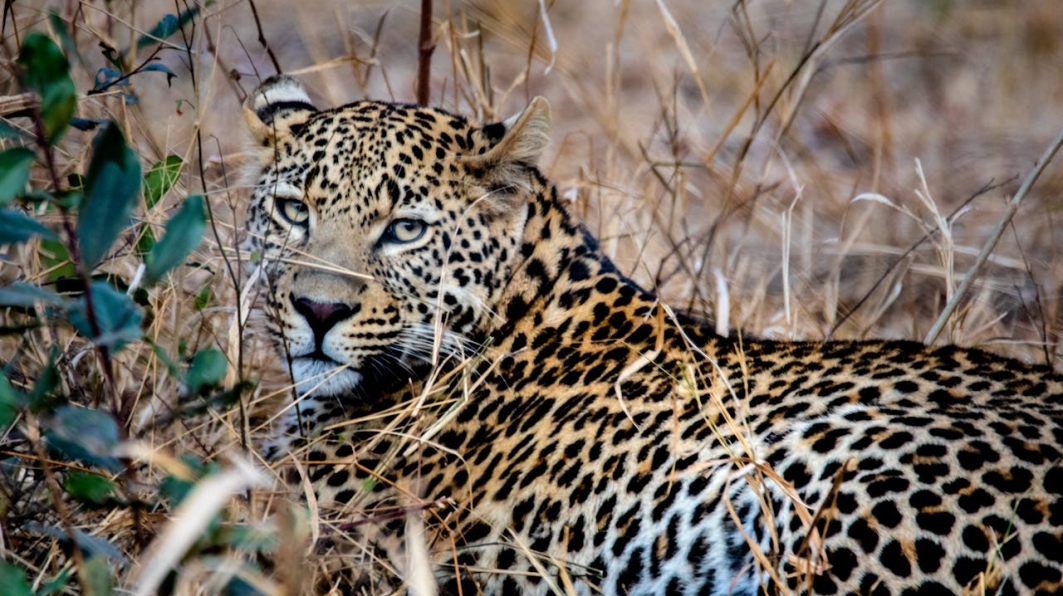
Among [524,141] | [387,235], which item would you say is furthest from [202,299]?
[524,141]

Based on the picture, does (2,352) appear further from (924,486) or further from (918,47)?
(918,47)

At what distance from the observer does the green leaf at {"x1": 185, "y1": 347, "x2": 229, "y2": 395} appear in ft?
9.00

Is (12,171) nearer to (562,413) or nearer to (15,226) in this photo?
(15,226)

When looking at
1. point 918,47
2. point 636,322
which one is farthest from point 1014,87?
point 636,322

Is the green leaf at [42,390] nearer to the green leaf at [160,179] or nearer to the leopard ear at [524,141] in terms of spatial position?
the green leaf at [160,179]

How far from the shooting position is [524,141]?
14.7ft

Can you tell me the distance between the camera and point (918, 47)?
10609 mm

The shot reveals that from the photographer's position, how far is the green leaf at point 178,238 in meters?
2.55

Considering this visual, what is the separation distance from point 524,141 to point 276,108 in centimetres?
104

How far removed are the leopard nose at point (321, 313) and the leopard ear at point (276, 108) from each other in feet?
2.60

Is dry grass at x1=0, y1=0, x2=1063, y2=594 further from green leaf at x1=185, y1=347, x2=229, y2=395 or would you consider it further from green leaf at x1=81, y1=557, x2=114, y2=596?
green leaf at x1=81, y1=557, x2=114, y2=596

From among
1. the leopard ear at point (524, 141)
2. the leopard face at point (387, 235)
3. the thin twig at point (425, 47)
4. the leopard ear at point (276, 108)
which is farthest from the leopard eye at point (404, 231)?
the thin twig at point (425, 47)

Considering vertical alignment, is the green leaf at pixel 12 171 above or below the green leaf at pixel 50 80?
below

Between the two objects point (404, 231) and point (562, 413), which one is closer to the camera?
point (562, 413)
